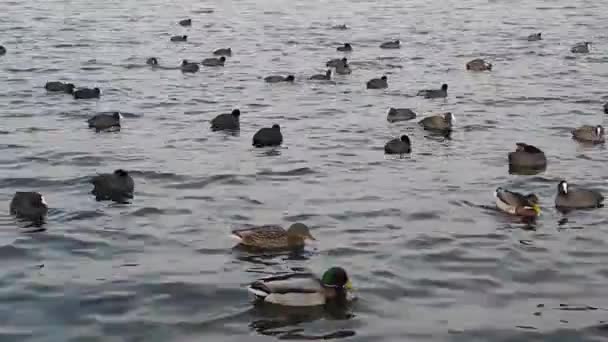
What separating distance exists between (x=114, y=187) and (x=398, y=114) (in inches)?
422

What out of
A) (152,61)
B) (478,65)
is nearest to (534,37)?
(478,65)

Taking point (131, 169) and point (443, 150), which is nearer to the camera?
point (131, 169)

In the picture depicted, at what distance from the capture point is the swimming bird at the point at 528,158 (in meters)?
24.6

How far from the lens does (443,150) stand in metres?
26.7

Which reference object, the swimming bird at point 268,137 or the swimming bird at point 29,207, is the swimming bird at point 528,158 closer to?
the swimming bird at point 268,137

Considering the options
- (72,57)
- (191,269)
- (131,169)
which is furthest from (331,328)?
(72,57)

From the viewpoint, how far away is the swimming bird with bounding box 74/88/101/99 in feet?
111

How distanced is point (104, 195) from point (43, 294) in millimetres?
5578

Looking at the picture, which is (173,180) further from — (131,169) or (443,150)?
(443,150)

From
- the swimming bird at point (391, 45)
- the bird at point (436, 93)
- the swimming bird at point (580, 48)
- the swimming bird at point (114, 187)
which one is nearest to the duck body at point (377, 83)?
the bird at point (436, 93)

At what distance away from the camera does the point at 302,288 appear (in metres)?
15.8

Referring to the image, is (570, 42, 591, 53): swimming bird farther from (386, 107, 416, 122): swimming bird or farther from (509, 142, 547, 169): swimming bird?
(509, 142, 547, 169): swimming bird

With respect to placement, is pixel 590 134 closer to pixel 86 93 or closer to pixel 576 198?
pixel 576 198

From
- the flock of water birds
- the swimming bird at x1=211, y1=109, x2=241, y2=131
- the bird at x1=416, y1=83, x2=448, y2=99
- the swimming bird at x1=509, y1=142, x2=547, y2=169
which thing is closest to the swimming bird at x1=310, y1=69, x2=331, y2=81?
the flock of water birds
